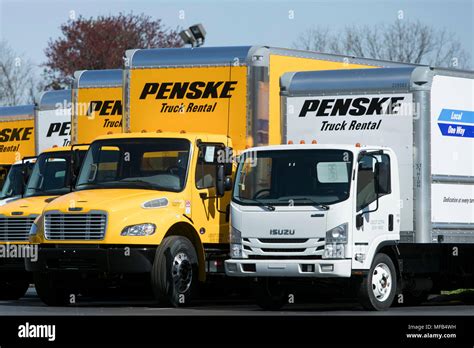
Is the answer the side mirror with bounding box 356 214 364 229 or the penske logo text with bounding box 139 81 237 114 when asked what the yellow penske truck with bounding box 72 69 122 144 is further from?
the side mirror with bounding box 356 214 364 229

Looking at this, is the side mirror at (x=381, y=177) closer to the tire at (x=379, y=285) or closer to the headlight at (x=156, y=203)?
the tire at (x=379, y=285)

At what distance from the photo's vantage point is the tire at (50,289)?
67.9 feet

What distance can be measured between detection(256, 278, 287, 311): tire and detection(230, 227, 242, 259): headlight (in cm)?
63

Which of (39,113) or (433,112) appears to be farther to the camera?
(39,113)

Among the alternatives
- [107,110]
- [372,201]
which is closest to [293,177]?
[372,201]

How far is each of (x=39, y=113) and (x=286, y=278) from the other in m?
10.7

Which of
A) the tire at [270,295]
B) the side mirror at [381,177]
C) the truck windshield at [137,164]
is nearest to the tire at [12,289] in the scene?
the truck windshield at [137,164]
